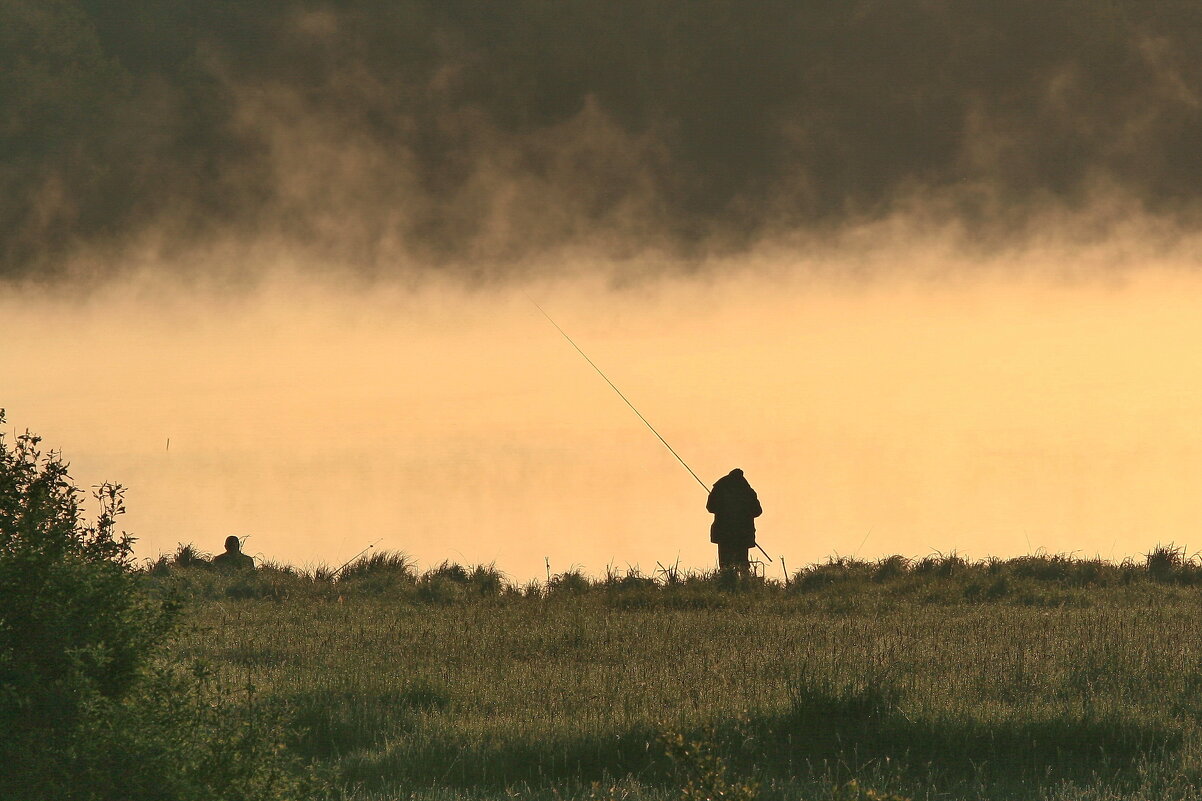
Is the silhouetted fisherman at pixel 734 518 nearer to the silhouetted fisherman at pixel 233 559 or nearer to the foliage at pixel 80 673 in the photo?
the silhouetted fisherman at pixel 233 559

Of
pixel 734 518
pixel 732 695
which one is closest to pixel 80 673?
pixel 732 695

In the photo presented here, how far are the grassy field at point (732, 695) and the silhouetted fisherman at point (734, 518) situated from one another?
2.60 m

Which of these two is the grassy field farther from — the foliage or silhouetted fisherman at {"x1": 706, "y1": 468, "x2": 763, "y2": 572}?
silhouetted fisherman at {"x1": 706, "y1": 468, "x2": 763, "y2": 572}

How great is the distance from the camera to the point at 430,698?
1096 centimetres

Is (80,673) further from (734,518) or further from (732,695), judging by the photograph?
(734,518)

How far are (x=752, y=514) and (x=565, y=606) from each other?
13.4 ft

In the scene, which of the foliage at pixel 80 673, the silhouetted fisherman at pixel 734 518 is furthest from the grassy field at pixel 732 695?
the silhouetted fisherman at pixel 734 518

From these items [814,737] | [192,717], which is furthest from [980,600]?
[192,717]

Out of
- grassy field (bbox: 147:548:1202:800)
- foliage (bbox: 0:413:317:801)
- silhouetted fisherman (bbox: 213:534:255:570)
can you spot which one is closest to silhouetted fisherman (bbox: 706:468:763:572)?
grassy field (bbox: 147:548:1202:800)

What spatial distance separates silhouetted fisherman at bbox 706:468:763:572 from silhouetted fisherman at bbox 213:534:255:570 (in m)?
8.00

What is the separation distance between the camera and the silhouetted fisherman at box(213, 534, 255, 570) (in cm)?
2172

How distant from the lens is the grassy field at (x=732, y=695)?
8.47 metres

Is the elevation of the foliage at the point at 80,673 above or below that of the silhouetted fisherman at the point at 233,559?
below

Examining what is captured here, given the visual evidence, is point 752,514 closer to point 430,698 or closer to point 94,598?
point 430,698
